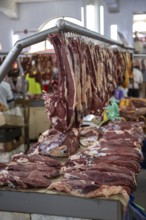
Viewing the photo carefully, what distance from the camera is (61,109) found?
272cm

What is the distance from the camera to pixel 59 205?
205cm

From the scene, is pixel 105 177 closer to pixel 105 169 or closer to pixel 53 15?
pixel 105 169

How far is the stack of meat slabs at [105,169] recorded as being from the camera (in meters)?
2.07

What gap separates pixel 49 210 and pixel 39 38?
1.06m

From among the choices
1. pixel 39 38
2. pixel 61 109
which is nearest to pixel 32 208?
pixel 61 109

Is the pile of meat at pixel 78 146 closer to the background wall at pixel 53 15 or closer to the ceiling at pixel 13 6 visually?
the ceiling at pixel 13 6

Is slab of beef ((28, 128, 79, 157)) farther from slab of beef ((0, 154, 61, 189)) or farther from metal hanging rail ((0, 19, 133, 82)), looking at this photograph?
metal hanging rail ((0, 19, 133, 82))

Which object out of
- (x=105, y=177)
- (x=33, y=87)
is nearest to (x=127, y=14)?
(x=33, y=87)

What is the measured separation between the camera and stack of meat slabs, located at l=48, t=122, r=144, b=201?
81.6 inches

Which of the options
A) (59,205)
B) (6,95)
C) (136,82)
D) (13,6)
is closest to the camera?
(59,205)

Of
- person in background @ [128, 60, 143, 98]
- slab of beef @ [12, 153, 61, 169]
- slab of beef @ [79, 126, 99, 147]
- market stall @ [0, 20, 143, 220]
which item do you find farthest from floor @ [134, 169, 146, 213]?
person in background @ [128, 60, 143, 98]

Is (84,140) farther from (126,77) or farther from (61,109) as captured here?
(126,77)

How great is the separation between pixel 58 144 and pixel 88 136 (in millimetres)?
581

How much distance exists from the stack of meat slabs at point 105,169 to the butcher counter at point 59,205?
1.9 inches
